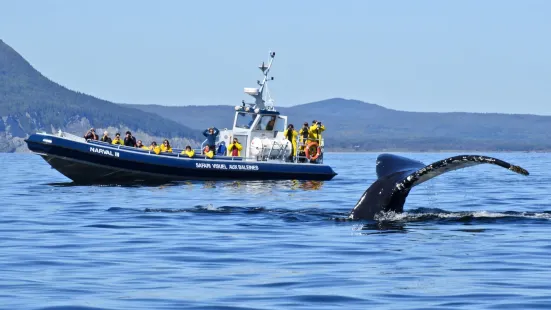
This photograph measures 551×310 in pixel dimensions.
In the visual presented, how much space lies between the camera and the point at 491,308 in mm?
10008

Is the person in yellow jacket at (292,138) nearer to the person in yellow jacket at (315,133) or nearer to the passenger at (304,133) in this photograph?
the passenger at (304,133)

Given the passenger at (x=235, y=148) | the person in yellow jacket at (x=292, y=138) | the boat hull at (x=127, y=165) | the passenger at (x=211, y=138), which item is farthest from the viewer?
the person in yellow jacket at (x=292, y=138)

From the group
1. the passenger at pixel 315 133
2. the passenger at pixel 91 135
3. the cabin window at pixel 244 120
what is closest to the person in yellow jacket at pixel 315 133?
the passenger at pixel 315 133

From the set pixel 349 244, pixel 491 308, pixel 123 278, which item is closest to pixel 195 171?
pixel 349 244

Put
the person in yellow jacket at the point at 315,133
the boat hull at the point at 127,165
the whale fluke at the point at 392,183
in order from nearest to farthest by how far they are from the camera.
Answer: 1. the whale fluke at the point at 392,183
2. the boat hull at the point at 127,165
3. the person in yellow jacket at the point at 315,133

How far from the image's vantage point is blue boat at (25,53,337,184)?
36156mm

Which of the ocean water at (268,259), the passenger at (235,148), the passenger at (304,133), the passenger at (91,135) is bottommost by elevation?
the ocean water at (268,259)

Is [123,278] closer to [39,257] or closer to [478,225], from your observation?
[39,257]

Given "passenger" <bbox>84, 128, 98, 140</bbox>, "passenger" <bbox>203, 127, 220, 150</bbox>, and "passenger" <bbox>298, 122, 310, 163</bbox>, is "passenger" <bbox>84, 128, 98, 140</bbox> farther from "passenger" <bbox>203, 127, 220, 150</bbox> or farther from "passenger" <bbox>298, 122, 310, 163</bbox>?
"passenger" <bbox>298, 122, 310, 163</bbox>

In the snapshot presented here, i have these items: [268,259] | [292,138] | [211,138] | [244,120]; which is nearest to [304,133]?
[292,138]

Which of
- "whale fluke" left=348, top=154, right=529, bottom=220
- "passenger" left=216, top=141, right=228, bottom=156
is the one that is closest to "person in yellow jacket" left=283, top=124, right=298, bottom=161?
"passenger" left=216, top=141, right=228, bottom=156

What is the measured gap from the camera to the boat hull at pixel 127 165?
36.1 metres

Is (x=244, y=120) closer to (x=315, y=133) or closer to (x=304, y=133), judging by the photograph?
(x=304, y=133)

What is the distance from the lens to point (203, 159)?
37906mm
